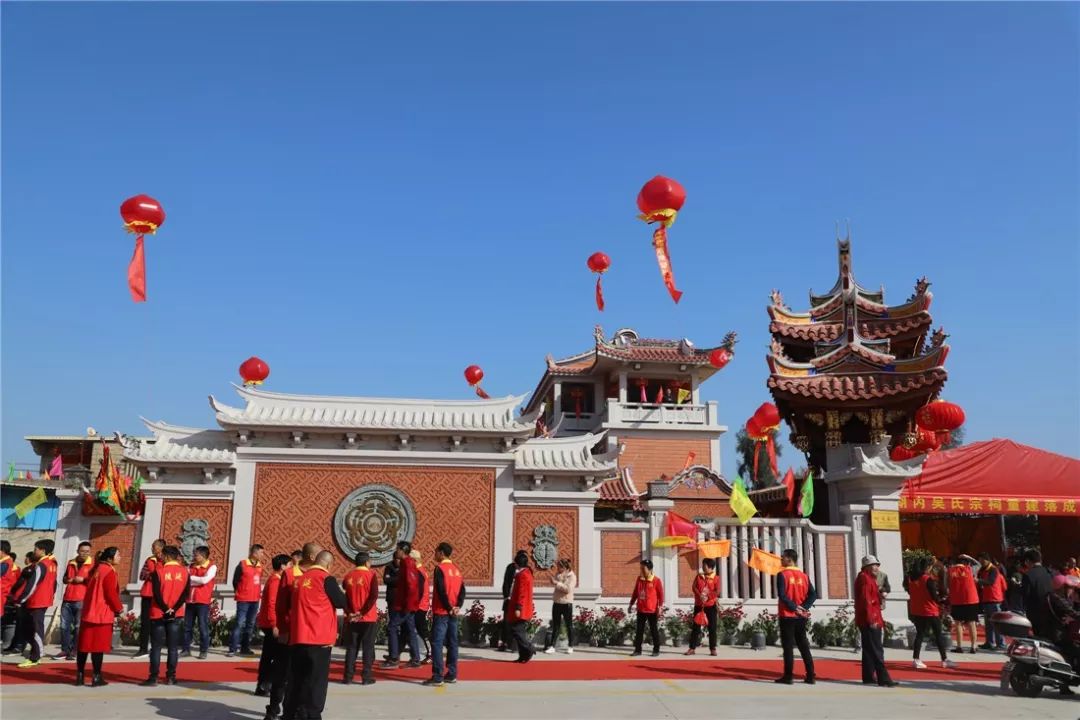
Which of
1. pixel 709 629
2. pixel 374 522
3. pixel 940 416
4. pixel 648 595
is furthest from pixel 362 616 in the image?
pixel 940 416

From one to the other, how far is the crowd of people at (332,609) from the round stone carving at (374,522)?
183 cm

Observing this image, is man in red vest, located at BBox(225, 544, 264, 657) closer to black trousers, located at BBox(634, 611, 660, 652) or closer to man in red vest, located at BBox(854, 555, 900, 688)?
black trousers, located at BBox(634, 611, 660, 652)

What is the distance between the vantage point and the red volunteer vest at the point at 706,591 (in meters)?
9.73

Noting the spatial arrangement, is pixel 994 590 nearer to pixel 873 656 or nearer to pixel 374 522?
pixel 873 656

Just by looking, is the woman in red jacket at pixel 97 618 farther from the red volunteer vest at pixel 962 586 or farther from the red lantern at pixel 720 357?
the red lantern at pixel 720 357

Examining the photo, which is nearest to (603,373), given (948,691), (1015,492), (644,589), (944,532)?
(944,532)

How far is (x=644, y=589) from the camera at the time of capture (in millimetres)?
9594

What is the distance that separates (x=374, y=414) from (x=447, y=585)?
5006 millimetres

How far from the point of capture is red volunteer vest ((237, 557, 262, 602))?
9266mm

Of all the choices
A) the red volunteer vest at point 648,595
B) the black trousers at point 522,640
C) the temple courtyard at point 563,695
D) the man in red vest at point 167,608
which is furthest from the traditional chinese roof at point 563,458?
the man in red vest at point 167,608

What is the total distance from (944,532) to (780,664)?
10942 millimetres

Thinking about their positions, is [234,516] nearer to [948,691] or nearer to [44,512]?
[948,691]

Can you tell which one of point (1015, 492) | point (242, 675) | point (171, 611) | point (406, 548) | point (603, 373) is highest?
point (603, 373)

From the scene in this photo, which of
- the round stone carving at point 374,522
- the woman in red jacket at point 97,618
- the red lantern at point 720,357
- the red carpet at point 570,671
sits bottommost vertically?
the red carpet at point 570,671
